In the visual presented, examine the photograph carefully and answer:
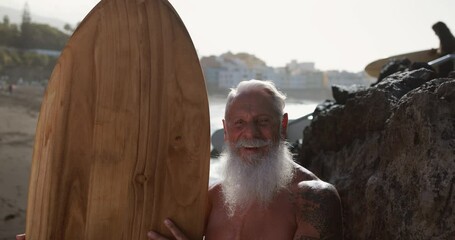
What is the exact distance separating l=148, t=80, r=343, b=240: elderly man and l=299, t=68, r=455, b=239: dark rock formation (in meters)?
0.68

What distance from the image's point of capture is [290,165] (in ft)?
5.83

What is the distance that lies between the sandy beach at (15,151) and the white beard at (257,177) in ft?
26.8

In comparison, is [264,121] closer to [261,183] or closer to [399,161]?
[261,183]

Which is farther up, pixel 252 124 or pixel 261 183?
pixel 252 124

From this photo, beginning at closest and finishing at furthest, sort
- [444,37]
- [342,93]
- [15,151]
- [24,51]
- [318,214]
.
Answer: [318,214] → [342,93] → [444,37] → [15,151] → [24,51]

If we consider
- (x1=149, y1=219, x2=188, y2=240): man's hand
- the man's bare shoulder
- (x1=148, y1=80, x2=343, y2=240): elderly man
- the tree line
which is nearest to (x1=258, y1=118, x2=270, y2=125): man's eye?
(x1=148, y1=80, x2=343, y2=240): elderly man

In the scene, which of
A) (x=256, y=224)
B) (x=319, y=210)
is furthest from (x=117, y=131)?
(x=319, y=210)

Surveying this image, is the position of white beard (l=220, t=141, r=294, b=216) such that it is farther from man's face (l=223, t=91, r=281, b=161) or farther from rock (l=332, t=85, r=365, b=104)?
rock (l=332, t=85, r=365, b=104)

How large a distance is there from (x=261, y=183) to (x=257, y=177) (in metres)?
0.03

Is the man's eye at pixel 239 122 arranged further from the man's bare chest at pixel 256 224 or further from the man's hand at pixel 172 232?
the man's hand at pixel 172 232

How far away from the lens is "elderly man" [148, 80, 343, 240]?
159cm

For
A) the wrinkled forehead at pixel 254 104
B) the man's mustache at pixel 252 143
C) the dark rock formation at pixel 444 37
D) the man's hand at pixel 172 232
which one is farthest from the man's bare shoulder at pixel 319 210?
the dark rock formation at pixel 444 37

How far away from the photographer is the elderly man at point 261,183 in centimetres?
159

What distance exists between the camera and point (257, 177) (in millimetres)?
1715
